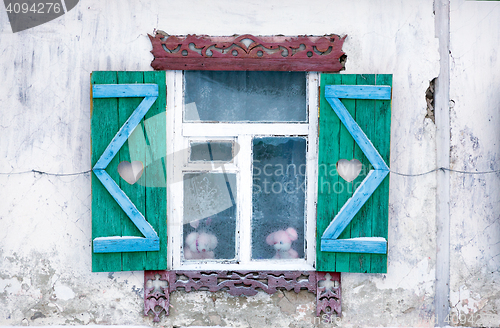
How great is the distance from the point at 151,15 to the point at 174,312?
7.48 feet

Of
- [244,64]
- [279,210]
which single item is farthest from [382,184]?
[244,64]

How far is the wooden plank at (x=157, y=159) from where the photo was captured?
2742 millimetres

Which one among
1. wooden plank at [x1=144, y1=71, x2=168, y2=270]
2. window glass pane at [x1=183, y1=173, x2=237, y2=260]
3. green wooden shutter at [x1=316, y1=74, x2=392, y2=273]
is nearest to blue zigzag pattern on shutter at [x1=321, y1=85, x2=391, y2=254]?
green wooden shutter at [x1=316, y1=74, x2=392, y2=273]

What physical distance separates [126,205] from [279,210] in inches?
45.4

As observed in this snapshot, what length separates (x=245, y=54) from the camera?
281cm

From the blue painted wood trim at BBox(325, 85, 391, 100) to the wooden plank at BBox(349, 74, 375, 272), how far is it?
38mm

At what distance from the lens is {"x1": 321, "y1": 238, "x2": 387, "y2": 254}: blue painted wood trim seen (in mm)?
2732

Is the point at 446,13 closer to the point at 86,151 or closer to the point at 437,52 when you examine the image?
the point at 437,52

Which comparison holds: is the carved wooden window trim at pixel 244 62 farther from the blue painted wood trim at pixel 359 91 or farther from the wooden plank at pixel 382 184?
the wooden plank at pixel 382 184

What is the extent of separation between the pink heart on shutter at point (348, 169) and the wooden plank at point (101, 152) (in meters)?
1.64

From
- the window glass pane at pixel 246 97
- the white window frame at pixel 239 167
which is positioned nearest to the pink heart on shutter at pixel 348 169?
the white window frame at pixel 239 167

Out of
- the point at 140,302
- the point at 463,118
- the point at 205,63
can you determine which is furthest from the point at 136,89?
the point at 463,118

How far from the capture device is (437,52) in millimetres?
2865

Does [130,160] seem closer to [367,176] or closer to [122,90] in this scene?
[122,90]
